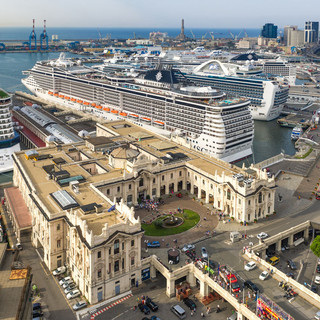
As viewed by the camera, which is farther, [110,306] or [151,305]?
[110,306]

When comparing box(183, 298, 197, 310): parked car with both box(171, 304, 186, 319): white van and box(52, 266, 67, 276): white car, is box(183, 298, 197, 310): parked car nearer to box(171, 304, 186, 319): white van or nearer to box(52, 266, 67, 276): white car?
box(171, 304, 186, 319): white van

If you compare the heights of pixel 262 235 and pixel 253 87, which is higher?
pixel 253 87

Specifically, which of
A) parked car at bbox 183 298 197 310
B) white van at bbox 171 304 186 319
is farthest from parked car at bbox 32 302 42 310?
parked car at bbox 183 298 197 310

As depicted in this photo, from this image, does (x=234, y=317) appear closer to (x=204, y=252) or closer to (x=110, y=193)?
(x=204, y=252)

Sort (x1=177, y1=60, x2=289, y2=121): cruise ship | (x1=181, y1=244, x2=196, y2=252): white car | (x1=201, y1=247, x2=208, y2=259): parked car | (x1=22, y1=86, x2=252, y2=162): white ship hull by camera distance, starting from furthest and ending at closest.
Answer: (x1=177, y1=60, x2=289, y2=121): cruise ship, (x1=22, y1=86, x2=252, y2=162): white ship hull, (x1=181, y1=244, x2=196, y2=252): white car, (x1=201, y1=247, x2=208, y2=259): parked car

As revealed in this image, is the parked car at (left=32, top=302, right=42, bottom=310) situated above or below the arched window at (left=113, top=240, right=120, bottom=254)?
below

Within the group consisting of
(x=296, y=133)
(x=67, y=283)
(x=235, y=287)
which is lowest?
(x=67, y=283)

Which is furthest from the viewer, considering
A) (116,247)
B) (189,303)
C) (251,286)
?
(116,247)

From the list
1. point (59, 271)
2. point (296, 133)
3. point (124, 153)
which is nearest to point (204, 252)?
point (59, 271)
